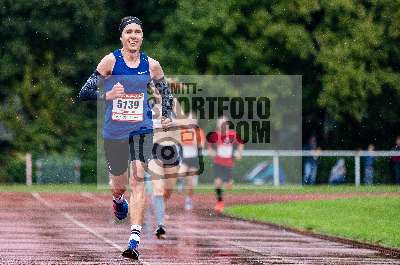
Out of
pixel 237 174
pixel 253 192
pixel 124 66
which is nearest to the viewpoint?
pixel 124 66

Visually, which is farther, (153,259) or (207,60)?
(207,60)

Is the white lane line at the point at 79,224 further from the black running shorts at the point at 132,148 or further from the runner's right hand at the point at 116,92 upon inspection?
the runner's right hand at the point at 116,92

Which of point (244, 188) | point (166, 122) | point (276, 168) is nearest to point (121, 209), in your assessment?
point (166, 122)

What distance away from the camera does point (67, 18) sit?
136 feet

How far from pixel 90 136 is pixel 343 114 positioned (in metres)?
8.17

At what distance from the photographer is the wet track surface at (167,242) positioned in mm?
13828

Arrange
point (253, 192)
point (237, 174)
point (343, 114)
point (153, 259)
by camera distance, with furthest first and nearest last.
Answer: point (343, 114), point (237, 174), point (253, 192), point (153, 259)

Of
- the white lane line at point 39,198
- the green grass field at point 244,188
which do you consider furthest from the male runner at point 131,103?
the green grass field at point 244,188

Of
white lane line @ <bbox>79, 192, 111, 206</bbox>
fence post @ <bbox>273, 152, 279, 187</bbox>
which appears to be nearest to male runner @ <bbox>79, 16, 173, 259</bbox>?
white lane line @ <bbox>79, 192, 111, 206</bbox>

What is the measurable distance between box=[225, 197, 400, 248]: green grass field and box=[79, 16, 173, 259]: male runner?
5.21 m

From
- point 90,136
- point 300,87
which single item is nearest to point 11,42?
point 90,136

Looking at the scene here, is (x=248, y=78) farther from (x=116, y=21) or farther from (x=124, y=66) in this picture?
(x=124, y=66)

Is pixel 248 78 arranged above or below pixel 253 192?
above

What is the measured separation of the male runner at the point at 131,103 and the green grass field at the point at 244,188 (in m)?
21.5
